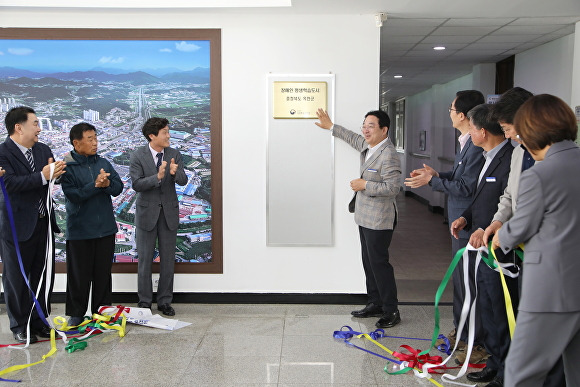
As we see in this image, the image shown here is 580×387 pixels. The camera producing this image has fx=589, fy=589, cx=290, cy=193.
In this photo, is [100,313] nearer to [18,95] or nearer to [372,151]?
[18,95]

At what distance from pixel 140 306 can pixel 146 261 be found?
0.42 m

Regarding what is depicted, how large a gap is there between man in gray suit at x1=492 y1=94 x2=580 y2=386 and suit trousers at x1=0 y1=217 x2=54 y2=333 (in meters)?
3.49

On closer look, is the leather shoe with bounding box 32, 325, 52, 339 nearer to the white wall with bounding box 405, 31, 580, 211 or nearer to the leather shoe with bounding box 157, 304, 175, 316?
the leather shoe with bounding box 157, 304, 175, 316

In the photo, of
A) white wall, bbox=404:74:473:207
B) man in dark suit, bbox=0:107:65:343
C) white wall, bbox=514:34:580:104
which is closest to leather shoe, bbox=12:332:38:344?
man in dark suit, bbox=0:107:65:343

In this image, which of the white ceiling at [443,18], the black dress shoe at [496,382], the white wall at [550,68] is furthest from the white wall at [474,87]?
the black dress shoe at [496,382]

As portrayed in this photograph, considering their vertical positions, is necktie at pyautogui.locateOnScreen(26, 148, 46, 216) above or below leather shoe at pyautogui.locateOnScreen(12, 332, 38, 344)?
above

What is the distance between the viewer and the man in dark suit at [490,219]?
356cm

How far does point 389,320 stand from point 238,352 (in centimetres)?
135

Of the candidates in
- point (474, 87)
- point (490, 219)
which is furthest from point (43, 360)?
point (474, 87)

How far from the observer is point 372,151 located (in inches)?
193

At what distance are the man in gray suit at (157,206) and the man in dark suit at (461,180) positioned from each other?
7.06 ft

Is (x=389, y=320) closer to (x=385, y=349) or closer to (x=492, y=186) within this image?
(x=385, y=349)

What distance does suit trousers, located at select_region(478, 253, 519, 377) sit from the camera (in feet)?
11.6

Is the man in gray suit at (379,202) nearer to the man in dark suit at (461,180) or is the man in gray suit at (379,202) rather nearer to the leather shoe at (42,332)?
the man in dark suit at (461,180)
